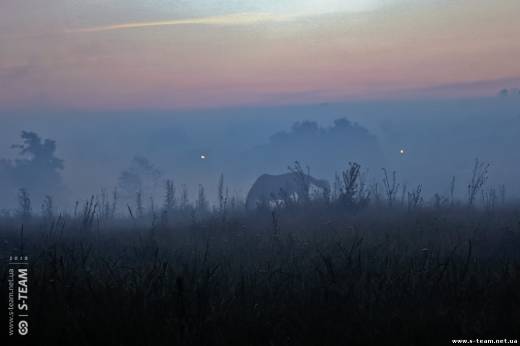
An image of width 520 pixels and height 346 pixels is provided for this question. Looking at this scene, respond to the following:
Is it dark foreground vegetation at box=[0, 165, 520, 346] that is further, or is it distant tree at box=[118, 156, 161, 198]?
distant tree at box=[118, 156, 161, 198]

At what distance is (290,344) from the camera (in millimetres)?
4355

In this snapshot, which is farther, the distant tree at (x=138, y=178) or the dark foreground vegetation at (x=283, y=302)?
the distant tree at (x=138, y=178)

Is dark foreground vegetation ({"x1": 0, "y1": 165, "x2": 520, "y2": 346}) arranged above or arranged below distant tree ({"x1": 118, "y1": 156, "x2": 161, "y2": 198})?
below

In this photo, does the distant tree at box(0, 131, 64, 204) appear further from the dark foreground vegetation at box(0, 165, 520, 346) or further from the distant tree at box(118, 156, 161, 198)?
the dark foreground vegetation at box(0, 165, 520, 346)

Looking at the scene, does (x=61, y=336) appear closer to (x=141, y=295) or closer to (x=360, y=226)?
(x=141, y=295)

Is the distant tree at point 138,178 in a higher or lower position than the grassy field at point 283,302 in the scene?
higher

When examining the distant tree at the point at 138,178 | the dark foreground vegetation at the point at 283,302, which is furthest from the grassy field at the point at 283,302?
the distant tree at the point at 138,178

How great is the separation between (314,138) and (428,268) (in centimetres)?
7307

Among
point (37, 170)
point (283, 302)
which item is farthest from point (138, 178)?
point (283, 302)

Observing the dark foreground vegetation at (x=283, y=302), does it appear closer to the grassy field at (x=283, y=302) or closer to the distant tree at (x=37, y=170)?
the grassy field at (x=283, y=302)

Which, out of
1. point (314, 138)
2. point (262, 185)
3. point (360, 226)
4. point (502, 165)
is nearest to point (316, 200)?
point (360, 226)

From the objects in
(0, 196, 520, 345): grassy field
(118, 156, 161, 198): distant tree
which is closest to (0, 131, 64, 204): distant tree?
(118, 156, 161, 198): distant tree

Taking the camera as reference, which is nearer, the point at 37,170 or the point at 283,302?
the point at 283,302

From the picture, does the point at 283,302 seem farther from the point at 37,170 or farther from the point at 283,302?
the point at 37,170
